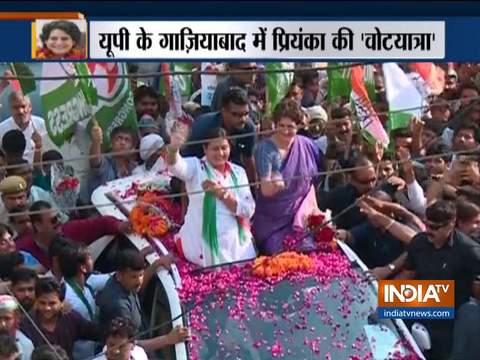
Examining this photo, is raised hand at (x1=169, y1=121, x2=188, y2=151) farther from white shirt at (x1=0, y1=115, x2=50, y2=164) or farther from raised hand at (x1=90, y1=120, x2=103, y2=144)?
white shirt at (x1=0, y1=115, x2=50, y2=164)

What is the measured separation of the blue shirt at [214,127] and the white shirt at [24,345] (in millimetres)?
973

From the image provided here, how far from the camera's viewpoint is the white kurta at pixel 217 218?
811cm

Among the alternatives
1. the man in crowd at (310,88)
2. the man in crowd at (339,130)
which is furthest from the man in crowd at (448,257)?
the man in crowd at (310,88)

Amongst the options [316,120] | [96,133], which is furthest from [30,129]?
[316,120]

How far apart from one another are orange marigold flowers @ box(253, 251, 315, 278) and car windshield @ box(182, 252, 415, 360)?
0.04 metres

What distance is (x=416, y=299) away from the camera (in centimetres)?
811

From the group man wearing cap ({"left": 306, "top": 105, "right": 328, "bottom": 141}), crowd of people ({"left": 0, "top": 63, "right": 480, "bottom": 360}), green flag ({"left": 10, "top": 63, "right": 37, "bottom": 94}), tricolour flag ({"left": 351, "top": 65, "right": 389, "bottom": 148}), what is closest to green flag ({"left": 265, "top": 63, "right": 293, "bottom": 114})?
crowd of people ({"left": 0, "top": 63, "right": 480, "bottom": 360})

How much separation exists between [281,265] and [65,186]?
3.09 feet

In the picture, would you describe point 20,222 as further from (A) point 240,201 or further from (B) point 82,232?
(A) point 240,201

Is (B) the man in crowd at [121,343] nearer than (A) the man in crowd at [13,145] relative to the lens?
Yes

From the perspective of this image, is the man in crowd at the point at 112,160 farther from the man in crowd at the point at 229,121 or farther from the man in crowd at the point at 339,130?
the man in crowd at the point at 339,130

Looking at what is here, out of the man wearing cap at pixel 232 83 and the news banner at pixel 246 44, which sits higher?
the news banner at pixel 246 44

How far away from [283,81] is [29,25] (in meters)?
1.16

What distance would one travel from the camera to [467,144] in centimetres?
842
